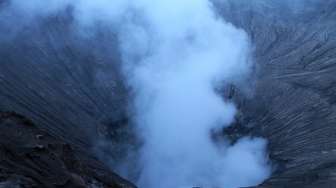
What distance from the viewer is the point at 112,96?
63250 millimetres

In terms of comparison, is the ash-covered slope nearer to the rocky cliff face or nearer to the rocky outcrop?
the rocky cliff face

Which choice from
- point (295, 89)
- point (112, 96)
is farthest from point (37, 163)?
point (295, 89)

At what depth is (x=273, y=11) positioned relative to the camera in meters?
77.9

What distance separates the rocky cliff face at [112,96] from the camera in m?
40.0

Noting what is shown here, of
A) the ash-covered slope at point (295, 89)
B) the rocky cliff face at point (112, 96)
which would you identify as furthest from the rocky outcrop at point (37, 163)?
the ash-covered slope at point (295, 89)

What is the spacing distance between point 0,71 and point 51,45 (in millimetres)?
11606

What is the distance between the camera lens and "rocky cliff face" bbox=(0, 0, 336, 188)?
39969 millimetres

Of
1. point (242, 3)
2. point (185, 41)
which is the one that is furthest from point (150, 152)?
point (242, 3)

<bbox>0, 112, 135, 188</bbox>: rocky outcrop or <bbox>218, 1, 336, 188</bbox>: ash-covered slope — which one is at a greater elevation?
<bbox>218, 1, 336, 188</bbox>: ash-covered slope

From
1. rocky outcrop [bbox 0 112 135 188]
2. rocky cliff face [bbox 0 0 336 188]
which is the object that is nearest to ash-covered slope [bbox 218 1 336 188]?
rocky cliff face [bbox 0 0 336 188]

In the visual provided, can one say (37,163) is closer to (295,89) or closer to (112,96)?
(112,96)

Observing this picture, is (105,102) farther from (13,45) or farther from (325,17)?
(325,17)

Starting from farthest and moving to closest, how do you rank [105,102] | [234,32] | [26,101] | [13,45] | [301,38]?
[234,32]
[301,38]
[105,102]
[13,45]
[26,101]

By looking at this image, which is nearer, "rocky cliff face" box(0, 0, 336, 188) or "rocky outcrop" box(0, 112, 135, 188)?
"rocky outcrop" box(0, 112, 135, 188)
